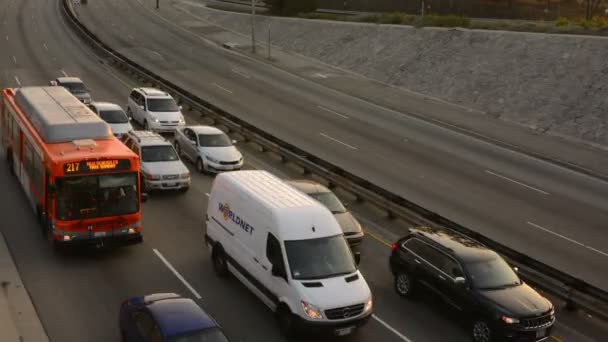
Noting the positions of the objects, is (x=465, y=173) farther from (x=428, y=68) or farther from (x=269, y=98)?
(x=428, y=68)

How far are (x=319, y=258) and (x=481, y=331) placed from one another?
12.6 feet

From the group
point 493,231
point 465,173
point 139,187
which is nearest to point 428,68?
point 465,173

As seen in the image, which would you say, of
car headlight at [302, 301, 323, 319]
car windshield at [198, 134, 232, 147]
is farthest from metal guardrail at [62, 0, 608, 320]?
car headlight at [302, 301, 323, 319]

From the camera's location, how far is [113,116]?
95.3ft

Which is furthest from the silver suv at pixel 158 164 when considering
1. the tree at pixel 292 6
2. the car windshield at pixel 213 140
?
the tree at pixel 292 6

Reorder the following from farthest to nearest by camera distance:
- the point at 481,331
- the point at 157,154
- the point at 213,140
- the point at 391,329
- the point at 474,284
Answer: the point at 213,140, the point at 157,154, the point at 391,329, the point at 474,284, the point at 481,331

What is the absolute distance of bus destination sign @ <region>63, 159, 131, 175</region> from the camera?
1694cm

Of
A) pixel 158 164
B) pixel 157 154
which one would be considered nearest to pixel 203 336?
pixel 158 164

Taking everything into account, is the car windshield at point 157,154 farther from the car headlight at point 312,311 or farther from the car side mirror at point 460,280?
the car side mirror at point 460,280

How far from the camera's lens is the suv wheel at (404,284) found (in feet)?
53.5

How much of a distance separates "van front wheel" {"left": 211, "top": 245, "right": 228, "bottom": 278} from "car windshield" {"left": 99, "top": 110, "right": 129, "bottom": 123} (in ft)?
45.0

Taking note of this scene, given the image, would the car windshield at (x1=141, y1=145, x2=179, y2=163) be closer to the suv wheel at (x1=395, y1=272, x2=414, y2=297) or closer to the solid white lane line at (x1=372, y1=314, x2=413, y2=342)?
the suv wheel at (x1=395, y1=272, x2=414, y2=297)

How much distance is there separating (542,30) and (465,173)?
2303cm

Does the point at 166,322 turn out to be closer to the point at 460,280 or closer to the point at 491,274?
the point at 460,280
